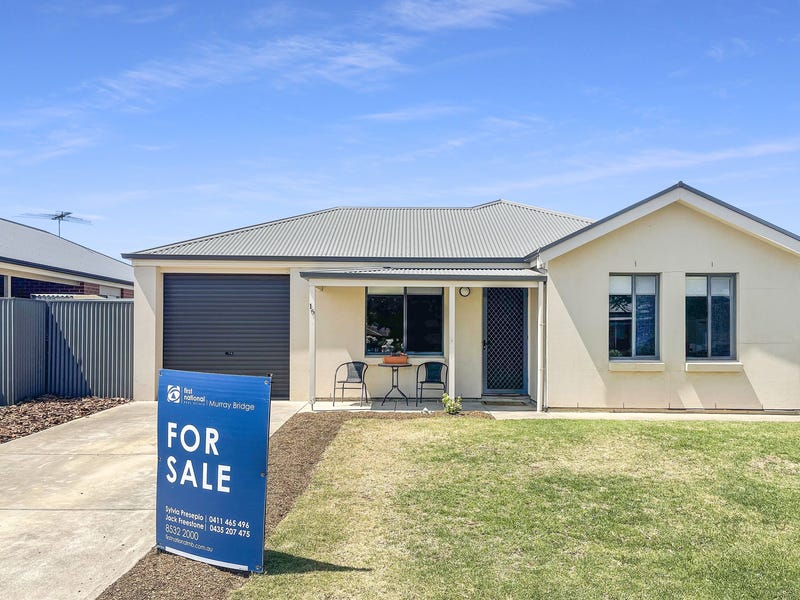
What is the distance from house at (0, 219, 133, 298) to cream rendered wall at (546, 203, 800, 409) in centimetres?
1347

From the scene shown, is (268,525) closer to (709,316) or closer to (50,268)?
(709,316)

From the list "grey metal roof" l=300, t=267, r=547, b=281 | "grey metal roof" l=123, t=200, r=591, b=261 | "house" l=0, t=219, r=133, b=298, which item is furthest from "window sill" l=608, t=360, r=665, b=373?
"house" l=0, t=219, r=133, b=298

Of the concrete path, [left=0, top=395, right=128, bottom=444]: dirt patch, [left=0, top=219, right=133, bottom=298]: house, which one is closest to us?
[left=0, top=395, right=128, bottom=444]: dirt patch

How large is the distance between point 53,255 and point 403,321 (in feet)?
43.3

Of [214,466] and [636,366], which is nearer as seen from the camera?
[214,466]

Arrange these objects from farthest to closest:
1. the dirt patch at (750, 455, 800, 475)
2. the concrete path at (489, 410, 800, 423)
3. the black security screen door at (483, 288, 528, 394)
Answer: the black security screen door at (483, 288, 528, 394), the concrete path at (489, 410, 800, 423), the dirt patch at (750, 455, 800, 475)

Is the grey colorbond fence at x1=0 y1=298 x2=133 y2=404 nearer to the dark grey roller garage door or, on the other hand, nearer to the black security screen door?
the dark grey roller garage door

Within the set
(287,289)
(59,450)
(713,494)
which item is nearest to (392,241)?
(287,289)

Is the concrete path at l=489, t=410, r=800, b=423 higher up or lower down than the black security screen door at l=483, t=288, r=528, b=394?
lower down

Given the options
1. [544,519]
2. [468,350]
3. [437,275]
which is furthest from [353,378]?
[544,519]

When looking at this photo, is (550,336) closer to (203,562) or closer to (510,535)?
(510,535)

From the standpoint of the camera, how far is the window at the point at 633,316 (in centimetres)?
1096

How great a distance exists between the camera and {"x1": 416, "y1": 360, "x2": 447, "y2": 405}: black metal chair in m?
11.6

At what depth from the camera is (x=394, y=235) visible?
1391cm
